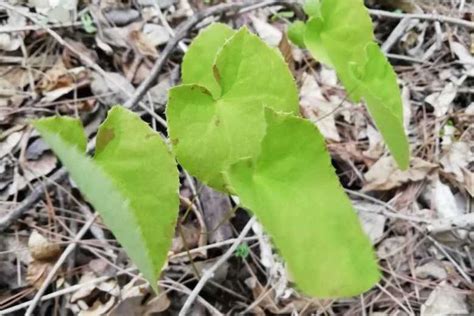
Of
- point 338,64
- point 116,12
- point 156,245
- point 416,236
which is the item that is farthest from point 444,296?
point 116,12

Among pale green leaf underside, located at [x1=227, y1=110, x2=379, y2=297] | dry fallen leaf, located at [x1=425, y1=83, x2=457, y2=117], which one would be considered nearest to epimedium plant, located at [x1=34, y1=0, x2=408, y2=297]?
pale green leaf underside, located at [x1=227, y1=110, x2=379, y2=297]

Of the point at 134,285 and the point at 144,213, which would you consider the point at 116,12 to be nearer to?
the point at 134,285

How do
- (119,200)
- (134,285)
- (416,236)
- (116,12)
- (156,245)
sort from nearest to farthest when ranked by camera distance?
1. (119,200)
2. (156,245)
3. (134,285)
4. (416,236)
5. (116,12)

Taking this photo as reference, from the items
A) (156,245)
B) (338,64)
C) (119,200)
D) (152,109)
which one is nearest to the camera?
(119,200)

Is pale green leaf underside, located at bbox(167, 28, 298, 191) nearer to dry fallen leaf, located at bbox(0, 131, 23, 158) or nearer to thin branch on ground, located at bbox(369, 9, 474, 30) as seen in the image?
dry fallen leaf, located at bbox(0, 131, 23, 158)

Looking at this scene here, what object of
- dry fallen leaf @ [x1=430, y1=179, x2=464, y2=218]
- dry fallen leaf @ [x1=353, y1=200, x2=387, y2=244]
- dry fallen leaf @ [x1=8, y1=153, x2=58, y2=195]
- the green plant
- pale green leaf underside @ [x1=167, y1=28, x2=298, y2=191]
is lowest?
dry fallen leaf @ [x1=430, y1=179, x2=464, y2=218]
